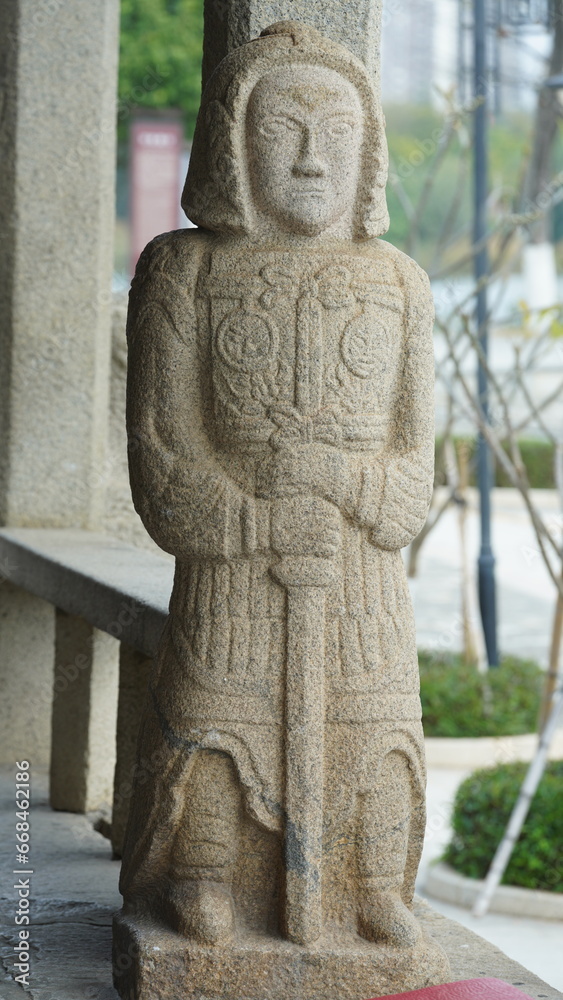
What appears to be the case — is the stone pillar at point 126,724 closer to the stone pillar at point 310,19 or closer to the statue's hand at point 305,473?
the statue's hand at point 305,473

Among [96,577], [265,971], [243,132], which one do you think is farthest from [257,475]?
[96,577]

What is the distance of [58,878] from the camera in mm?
3428

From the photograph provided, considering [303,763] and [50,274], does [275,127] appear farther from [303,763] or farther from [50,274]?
[50,274]

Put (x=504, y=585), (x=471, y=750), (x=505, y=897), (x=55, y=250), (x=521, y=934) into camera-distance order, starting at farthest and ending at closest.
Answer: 1. (x=504, y=585)
2. (x=471, y=750)
3. (x=505, y=897)
4. (x=521, y=934)
5. (x=55, y=250)

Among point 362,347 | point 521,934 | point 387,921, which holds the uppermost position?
point 362,347

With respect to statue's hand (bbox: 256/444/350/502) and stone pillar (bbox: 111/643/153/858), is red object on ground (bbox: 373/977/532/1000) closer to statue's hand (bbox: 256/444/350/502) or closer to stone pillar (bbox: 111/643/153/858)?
statue's hand (bbox: 256/444/350/502)

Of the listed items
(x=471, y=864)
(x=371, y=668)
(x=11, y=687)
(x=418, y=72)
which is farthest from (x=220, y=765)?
(x=418, y=72)

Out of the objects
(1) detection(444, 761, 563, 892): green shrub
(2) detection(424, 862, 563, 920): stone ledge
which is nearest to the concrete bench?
(2) detection(424, 862, 563, 920): stone ledge

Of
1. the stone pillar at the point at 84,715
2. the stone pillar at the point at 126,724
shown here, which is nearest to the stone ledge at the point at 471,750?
the stone pillar at the point at 84,715

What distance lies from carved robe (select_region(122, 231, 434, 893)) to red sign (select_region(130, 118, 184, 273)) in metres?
9.46

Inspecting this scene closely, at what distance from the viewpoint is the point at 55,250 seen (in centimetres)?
466

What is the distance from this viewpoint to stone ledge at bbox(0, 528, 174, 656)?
3.25 metres

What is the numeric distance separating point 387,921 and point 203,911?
366 millimetres

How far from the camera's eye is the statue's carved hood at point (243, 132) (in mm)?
2467
